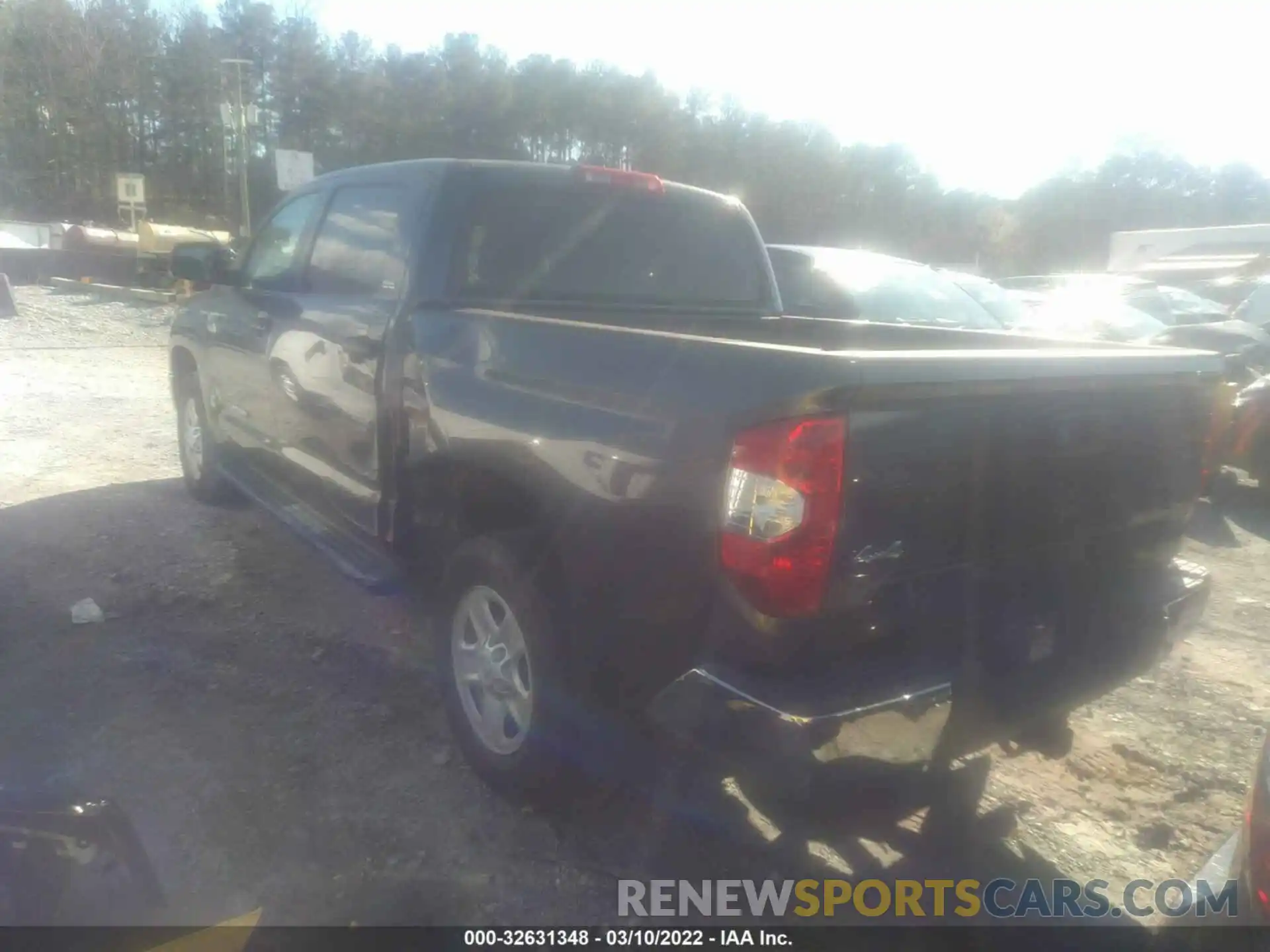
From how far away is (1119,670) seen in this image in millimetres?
2605

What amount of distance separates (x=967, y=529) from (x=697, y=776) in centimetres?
87

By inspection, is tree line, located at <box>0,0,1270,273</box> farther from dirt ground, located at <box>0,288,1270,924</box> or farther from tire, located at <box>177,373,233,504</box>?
dirt ground, located at <box>0,288,1270,924</box>

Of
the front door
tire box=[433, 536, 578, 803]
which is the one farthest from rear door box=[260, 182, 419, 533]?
tire box=[433, 536, 578, 803]

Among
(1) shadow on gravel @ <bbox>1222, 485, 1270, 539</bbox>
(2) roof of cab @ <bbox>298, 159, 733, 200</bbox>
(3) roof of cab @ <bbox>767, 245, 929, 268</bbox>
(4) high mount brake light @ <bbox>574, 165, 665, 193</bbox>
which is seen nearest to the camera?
(2) roof of cab @ <bbox>298, 159, 733, 200</bbox>

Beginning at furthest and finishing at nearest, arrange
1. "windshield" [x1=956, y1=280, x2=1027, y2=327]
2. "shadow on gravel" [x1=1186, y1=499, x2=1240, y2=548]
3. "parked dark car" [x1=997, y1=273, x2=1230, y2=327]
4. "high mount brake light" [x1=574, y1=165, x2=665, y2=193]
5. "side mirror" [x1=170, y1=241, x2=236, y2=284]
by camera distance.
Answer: "parked dark car" [x1=997, y1=273, x2=1230, y2=327]
"windshield" [x1=956, y1=280, x2=1027, y2=327]
"shadow on gravel" [x1=1186, y1=499, x2=1240, y2=548]
"side mirror" [x1=170, y1=241, x2=236, y2=284]
"high mount brake light" [x1=574, y1=165, x2=665, y2=193]

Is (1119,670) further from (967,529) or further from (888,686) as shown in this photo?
(888,686)

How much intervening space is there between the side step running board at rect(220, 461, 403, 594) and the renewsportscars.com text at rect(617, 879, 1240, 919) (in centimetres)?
141

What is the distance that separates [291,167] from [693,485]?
19087 millimetres

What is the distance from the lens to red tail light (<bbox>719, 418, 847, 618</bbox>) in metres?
2.00

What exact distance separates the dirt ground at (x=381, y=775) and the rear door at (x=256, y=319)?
794mm

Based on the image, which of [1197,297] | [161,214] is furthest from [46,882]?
[161,214]

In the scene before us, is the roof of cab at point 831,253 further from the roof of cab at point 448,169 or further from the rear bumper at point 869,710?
the rear bumper at point 869,710

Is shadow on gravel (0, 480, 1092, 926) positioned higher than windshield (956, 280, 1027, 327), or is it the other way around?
windshield (956, 280, 1027, 327)

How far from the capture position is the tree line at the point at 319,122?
40656 mm
